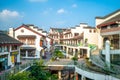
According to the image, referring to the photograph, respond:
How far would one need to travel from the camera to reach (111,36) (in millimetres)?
35656

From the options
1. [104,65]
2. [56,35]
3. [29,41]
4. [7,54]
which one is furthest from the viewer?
[56,35]

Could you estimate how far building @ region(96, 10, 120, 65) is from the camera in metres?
30.2

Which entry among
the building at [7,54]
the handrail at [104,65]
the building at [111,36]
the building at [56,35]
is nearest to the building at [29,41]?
the building at [7,54]

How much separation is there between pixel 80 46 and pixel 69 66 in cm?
1369

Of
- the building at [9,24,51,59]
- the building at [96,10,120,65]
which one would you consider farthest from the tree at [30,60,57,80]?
the building at [9,24,51,59]

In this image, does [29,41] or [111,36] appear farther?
[29,41]

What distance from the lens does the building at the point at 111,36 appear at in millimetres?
30188

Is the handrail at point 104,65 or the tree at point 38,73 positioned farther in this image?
the tree at point 38,73

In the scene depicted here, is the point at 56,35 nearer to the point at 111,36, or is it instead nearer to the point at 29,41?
the point at 29,41

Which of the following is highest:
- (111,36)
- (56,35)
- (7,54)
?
(56,35)

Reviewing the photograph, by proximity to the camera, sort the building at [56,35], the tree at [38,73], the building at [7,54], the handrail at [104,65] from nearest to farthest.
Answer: the handrail at [104,65] → the tree at [38,73] → the building at [7,54] → the building at [56,35]

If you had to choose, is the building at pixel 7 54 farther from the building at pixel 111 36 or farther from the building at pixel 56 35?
the building at pixel 56 35

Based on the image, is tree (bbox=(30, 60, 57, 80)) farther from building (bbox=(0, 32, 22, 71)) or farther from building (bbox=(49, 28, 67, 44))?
building (bbox=(49, 28, 67, 44))

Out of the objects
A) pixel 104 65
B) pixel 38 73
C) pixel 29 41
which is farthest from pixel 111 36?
pixel 29 41
